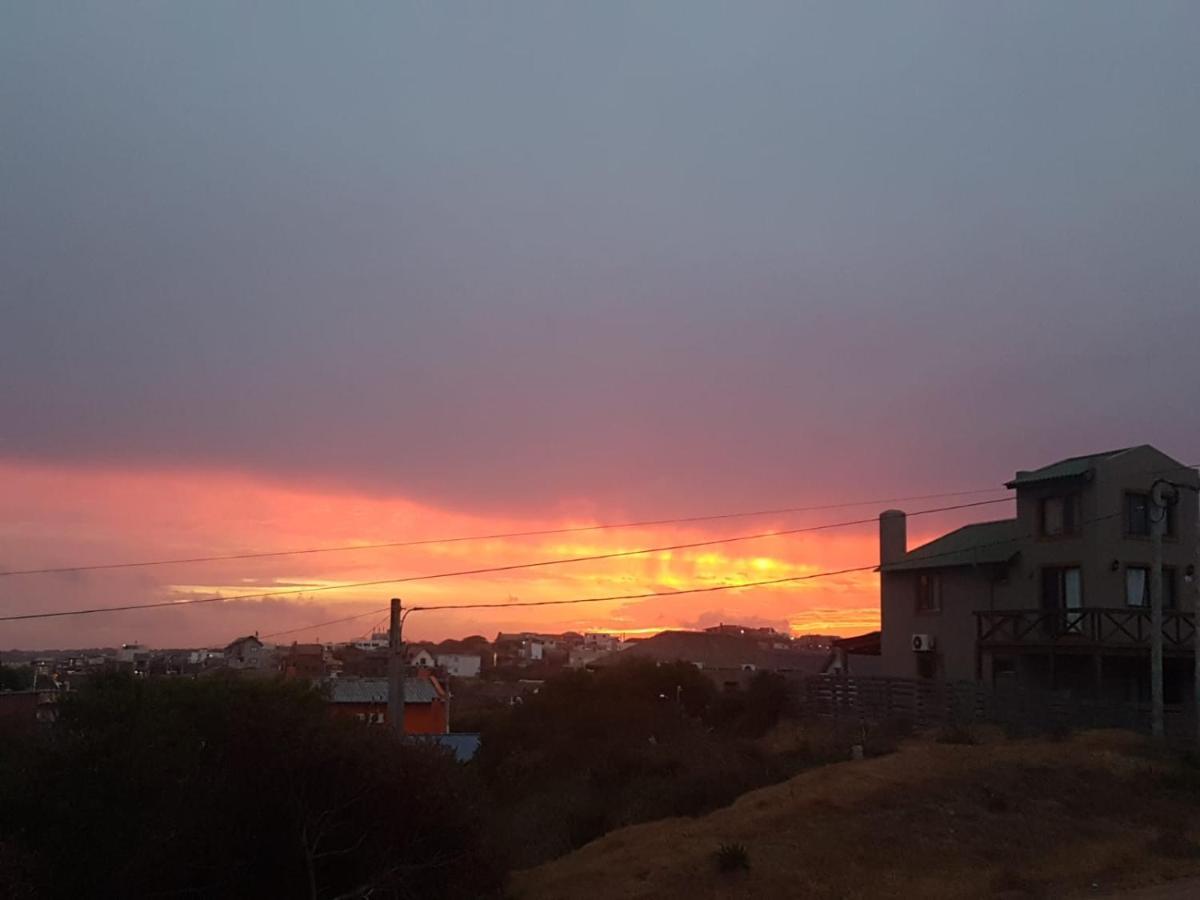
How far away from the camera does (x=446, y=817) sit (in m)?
16.8

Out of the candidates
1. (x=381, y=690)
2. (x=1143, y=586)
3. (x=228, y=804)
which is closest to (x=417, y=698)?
(x=381, y=690)

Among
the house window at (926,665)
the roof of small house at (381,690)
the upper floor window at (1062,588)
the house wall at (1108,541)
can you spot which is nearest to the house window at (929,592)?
the house window at (926,665)

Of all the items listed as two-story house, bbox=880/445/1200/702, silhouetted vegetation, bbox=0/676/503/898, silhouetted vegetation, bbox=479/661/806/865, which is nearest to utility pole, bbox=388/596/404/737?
silhouetted vegetation, bbox=479/661/806/865

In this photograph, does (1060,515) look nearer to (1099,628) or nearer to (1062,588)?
(1062,588)

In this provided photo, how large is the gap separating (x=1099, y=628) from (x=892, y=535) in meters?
11.1

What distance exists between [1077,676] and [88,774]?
99.9 feet

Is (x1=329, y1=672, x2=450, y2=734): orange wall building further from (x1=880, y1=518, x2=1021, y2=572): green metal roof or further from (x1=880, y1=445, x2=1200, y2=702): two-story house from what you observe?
(x1=880, y1=445, x2=1200, y2=702): two-story house

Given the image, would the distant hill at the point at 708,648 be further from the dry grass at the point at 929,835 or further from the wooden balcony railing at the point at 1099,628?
the dry grass at the point at 929,835

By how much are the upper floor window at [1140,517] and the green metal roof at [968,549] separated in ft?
11.8

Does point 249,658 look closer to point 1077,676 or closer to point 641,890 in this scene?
point 1077,676

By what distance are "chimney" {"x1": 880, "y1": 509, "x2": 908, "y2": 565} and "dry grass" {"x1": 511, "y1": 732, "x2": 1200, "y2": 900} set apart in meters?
17.7

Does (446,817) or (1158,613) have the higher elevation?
(1158,613)

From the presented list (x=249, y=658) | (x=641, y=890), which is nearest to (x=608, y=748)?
(x=641, y=890)

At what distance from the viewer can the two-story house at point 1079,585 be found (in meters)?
34.8
